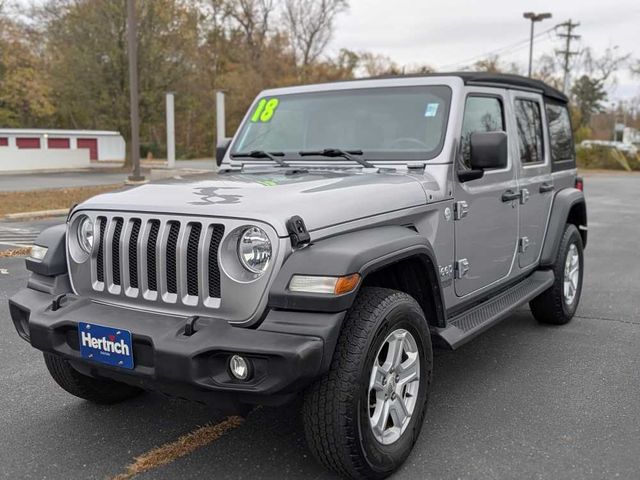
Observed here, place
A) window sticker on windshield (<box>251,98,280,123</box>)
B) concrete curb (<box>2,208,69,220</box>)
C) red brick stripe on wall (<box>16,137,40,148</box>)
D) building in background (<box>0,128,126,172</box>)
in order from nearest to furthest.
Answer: window sticker on windshield (<box>251,98,280,123</box>), concrete curb (<box>2,208,69,220</box>), building in background (<box>0,128,126,172</box>), red brick stripe on wall (<box>16,137,40,148</box>)

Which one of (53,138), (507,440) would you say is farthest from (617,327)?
(53,138)

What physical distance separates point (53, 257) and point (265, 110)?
1.96m

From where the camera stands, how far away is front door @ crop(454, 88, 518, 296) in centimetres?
384

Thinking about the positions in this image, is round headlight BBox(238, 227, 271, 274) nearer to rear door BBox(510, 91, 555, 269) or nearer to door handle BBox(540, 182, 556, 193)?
rear door BBox(510, 91, 555, 269)

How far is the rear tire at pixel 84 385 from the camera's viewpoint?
354 cm

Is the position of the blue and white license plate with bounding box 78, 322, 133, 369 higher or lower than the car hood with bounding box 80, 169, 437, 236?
lower

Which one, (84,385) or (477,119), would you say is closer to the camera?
(84,385)

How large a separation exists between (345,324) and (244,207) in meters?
0.66

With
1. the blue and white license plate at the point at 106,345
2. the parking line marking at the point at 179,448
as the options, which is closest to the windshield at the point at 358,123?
the parking line marking at the point at 179,448

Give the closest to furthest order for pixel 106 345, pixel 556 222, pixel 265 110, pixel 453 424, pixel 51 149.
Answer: pixel 106 345 < pixel 453 424 < pixel 265 110 < pixel 556 222 < pixel 51 149

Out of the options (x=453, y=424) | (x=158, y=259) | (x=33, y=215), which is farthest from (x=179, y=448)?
(x=33, y=215)

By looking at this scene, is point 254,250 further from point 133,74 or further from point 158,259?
point 133,74

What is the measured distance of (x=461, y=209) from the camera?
3785 mm

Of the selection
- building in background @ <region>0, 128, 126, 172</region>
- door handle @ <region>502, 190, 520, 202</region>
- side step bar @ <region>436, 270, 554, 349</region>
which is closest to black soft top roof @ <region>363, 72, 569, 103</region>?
door handle @ <region>502, 190, 520, 202</region>
